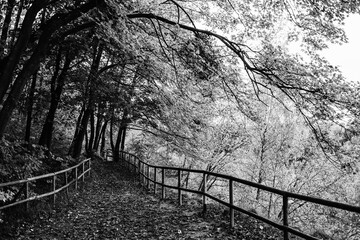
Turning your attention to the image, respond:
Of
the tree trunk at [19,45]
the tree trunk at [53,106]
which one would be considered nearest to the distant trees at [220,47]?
the tree trunk at [19,45]

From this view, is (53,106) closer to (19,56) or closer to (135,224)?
(19,56)

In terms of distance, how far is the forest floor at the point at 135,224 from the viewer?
6.78m

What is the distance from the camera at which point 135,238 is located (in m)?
6.77

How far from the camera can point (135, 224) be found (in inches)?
312

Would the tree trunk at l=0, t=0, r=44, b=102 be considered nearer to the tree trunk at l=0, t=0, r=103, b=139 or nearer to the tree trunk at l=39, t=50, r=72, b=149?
the tree trunk at l=0, t=0, r=103, b=139

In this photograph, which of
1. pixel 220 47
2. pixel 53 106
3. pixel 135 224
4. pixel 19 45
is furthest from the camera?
pixel 53 106

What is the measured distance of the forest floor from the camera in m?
6.78

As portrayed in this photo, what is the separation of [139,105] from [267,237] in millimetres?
13964

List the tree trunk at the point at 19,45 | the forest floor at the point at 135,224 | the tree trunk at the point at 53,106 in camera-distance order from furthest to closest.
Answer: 1. the tree trunk at the point at 53,106
2. the tree trunk at the point at 19,45
3. the forest floor at the point at 135,224

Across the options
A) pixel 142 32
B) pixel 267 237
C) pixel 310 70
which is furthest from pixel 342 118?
pixel 142 32

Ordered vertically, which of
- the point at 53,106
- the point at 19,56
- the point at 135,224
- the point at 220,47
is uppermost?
the point at 220,47

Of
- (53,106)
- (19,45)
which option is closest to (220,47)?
(19,45)

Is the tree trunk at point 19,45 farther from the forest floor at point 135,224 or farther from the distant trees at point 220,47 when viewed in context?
the forest floor at point 135,224

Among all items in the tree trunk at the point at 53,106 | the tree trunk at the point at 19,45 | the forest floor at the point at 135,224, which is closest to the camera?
the forest floor at the point at 135,224
